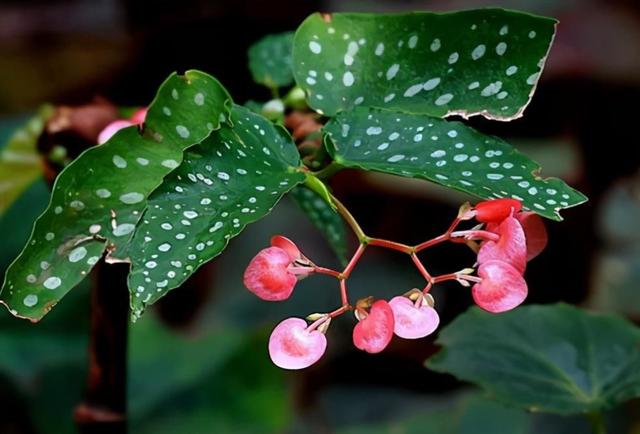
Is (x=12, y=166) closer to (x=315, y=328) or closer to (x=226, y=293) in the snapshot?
(x=315, y=328)

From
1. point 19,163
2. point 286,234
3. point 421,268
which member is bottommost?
point 286,234

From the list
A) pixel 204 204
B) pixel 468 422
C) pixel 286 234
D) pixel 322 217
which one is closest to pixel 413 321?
pixel 204 204

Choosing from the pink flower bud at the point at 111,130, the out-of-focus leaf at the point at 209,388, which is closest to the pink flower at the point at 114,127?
the pink flower bud at the point at 111,130

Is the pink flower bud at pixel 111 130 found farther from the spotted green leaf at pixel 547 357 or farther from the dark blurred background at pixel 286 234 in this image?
the dark blurred background at pixel 286 234

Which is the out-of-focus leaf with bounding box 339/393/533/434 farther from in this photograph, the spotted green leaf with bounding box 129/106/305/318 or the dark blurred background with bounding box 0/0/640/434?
the spotted green leaf with bounding box 129/106/305/318

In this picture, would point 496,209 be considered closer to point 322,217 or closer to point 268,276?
point 268,276

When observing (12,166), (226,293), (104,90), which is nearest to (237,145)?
(12,166)
